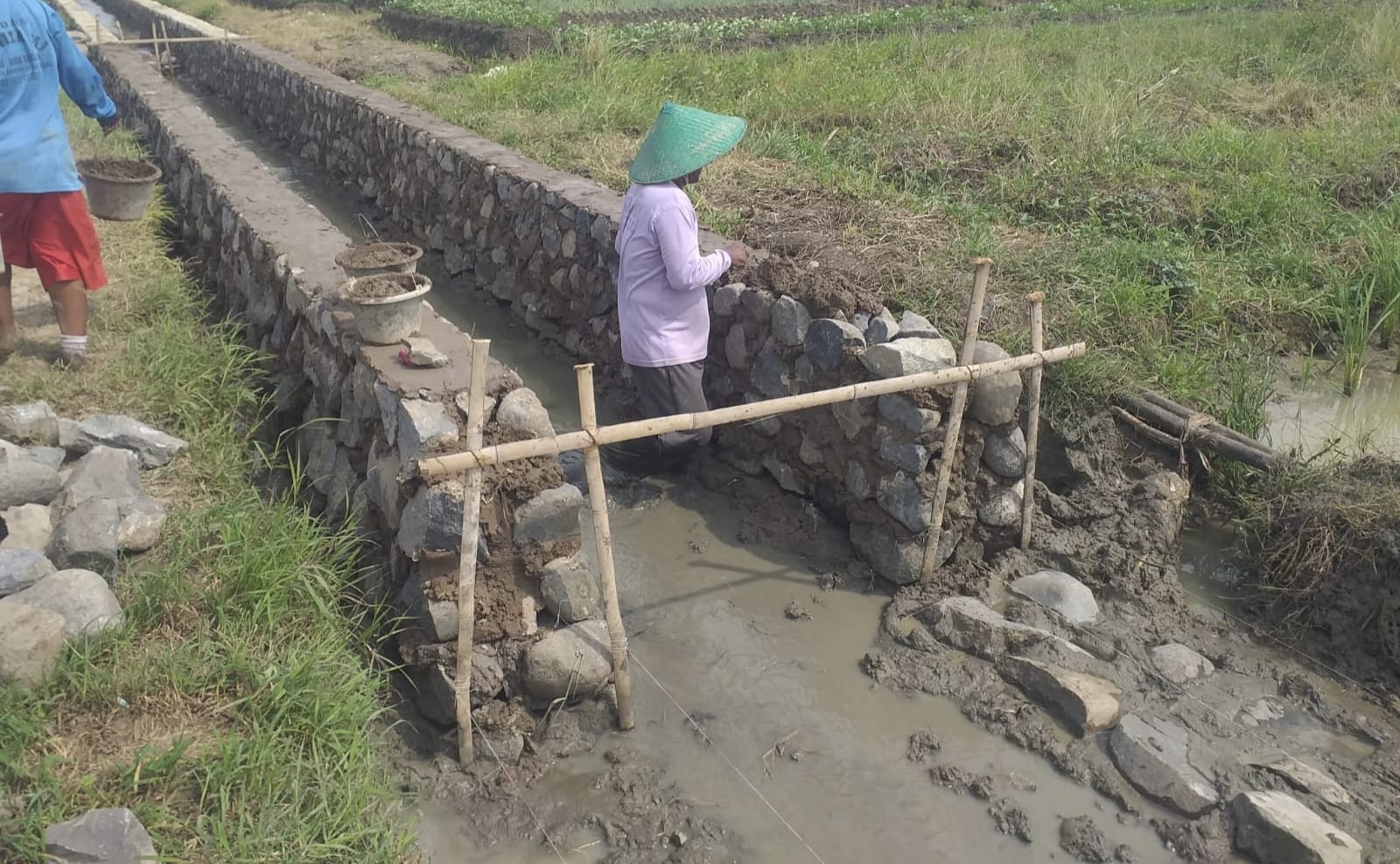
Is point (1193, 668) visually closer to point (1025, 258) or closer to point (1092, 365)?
point (1092, 365)

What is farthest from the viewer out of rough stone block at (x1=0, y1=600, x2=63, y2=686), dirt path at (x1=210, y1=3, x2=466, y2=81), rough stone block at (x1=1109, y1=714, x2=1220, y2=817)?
dirt path at (x1=210, y1=3, x2=466, y2=81)

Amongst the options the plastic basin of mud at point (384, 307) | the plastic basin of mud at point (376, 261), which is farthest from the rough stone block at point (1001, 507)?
the plastic basin of mud at point (376, 261)

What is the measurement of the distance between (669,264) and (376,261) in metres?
1.18

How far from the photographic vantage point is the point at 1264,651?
3900mm

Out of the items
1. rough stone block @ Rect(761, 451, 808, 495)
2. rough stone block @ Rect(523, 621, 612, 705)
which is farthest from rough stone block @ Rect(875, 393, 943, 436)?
rough stone block @ Rect(523, 621, 612, 705)

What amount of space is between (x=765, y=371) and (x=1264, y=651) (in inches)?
92.3

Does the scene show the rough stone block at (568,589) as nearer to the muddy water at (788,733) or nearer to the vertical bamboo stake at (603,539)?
the vertical bamboo stake at (603,539)

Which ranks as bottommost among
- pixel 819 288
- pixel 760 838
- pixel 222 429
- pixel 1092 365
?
pixel 760 838

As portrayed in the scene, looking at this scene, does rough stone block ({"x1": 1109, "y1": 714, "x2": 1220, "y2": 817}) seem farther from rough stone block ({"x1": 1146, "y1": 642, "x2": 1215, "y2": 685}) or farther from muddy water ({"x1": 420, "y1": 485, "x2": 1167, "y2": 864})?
rough stone block ({"x1": 1146, "y1": 642, "x2": 1215, "y2": 685})

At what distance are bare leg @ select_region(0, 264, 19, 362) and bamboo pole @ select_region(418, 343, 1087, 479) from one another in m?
2.75

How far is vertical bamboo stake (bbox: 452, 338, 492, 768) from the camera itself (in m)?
3.08

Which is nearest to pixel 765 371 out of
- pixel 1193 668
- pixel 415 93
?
pixel 1193 668

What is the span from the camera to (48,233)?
4.73 meters

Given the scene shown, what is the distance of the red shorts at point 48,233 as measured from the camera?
4.68m
